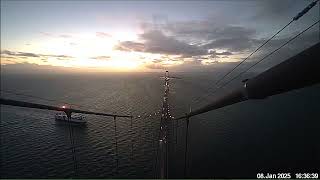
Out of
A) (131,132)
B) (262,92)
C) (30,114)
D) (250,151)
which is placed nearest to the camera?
(262,92)

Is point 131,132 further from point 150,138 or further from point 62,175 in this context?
point 62,175

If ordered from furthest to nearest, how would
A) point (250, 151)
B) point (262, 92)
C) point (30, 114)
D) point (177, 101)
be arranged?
point (177, 101) < point (30, 114) < point (250, 151) < point (262, 92)

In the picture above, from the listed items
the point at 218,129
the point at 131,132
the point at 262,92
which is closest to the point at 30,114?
the point at 131,132

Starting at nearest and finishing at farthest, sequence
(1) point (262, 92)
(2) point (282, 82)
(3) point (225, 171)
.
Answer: (2) point (282, 82)
(1) point (262, 92)
(3) point (225, 171)

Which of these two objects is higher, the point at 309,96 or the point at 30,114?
the point at 309,96

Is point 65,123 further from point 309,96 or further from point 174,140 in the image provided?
point 309,96

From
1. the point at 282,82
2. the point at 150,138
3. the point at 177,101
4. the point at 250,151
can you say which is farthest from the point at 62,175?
the point at 177,101

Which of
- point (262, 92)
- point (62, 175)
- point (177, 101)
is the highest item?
point (177, 101)

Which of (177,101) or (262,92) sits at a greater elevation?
(177,101)

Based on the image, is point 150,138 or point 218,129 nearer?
point 150,138
